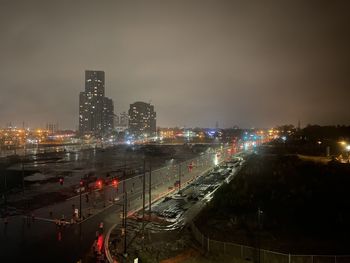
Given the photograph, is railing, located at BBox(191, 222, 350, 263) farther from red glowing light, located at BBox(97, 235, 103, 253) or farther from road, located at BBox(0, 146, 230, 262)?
road, located at BBox(0, 146, 230, 262)

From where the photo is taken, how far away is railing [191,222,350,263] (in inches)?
763

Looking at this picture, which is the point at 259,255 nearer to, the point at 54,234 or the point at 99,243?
the point at 99,243

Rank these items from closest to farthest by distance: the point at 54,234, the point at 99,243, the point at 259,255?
the point at 259,255 → the point at 99,243 → the point at 54,234

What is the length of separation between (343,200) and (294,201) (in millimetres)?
5338

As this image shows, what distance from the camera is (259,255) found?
68.1ft

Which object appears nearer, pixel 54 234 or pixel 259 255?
pixel 259 255

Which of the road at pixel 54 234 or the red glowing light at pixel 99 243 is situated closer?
the road at pixel 54 234

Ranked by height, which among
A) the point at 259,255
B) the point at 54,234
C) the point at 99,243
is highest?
the point at 259,255

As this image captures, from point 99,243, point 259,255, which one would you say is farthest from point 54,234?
point 259,255

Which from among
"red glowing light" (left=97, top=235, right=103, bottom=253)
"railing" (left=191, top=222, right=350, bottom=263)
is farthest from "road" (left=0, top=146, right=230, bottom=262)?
"railing" (left=191, top=222, right=350, bottom=263)

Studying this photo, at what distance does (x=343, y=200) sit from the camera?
3497 cm

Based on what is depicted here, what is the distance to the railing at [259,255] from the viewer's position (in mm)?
19391

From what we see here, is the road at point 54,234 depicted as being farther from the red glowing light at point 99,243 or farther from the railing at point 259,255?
the railing at point 259,255

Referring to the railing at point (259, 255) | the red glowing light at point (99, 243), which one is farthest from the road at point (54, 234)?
the railing at point (259, 255)
